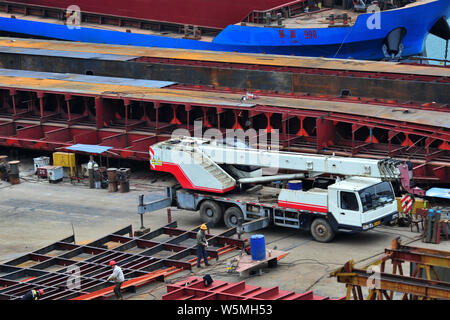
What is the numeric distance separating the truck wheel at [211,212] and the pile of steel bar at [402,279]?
7.15m

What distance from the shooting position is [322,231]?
768 inches

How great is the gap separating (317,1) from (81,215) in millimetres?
21270

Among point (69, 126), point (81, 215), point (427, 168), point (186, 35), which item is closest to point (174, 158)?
point (81, 215)

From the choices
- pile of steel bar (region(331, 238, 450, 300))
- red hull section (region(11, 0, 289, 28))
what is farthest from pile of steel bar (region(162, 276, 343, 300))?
red hull section (region(11, 0, 289, 28))

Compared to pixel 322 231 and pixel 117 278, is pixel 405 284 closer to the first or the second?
pixel 117 278

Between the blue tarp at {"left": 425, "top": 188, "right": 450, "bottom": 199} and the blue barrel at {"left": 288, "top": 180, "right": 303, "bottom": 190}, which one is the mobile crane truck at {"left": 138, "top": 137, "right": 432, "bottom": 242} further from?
the blue tarp at {"left": 425, "top": 188, "right": 450, "bottom": 199}

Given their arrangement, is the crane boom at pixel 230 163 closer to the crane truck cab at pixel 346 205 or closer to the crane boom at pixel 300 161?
the crane boom at pixel 300 161

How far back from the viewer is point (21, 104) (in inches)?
1271

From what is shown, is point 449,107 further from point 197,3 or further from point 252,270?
point 197,3

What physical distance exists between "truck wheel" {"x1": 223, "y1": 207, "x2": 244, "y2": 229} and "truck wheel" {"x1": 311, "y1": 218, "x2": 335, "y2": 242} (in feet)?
6.32

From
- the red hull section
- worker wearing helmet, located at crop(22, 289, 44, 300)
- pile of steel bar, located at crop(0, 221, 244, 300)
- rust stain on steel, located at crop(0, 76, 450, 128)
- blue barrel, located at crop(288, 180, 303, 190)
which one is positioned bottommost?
pile of steel bar, located at crop(0, 221, 244, 300)

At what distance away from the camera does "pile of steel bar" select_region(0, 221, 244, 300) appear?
656 inches

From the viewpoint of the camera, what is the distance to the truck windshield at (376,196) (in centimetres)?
1889

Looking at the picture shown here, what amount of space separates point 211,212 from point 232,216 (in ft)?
1.96
